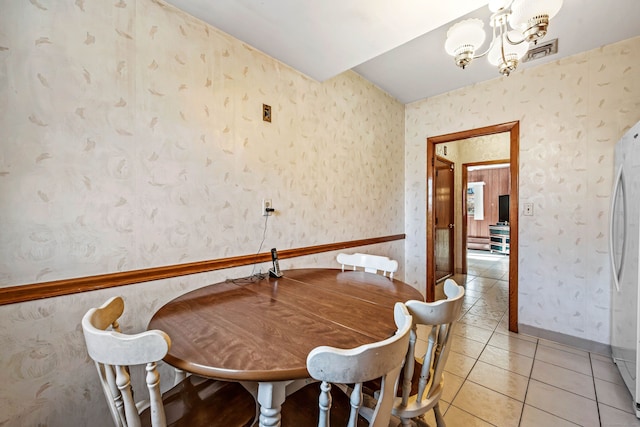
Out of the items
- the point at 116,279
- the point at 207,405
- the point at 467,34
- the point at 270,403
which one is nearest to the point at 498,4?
the point at 467,34

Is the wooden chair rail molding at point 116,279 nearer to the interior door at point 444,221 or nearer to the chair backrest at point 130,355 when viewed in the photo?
the chair backrest at point 130,355

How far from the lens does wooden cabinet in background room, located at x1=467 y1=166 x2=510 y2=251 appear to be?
7484 mm

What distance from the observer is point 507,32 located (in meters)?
1.57

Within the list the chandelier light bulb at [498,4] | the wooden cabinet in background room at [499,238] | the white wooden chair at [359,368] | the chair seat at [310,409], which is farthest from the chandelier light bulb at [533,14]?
the wooden cabinet in background room at [499,238]

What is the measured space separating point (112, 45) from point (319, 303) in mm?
1708

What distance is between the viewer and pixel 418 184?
3.34 m

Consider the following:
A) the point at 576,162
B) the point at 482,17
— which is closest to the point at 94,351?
the point at 482,17

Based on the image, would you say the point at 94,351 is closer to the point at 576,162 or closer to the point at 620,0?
the point at 620,0

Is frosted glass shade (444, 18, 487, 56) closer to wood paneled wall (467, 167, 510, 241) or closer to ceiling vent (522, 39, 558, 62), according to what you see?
ceiling vent (522, 39, 558, 62)

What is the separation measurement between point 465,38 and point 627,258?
1.78 metres

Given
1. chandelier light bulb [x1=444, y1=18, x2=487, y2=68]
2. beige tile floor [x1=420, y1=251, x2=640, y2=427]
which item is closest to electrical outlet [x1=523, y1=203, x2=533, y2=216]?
beige tile floor [x1=420, y1=251, x2=640, y2=427]

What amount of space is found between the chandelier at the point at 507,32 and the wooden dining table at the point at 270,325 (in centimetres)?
151

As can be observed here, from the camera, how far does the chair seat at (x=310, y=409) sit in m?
0.92

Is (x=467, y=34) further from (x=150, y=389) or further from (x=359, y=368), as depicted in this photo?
(x=150, y=389)
